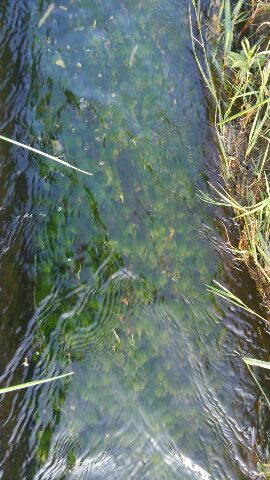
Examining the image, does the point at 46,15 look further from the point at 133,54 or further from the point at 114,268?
the point at 114,268

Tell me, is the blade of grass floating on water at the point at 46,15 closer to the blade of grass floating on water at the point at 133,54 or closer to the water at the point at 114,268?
the water at the point at 114,268

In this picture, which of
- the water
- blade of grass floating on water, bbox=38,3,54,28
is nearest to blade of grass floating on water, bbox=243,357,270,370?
the water

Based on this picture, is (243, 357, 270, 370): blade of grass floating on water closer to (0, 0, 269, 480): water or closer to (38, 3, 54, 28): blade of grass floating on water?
(0, 0, 269, 480): water

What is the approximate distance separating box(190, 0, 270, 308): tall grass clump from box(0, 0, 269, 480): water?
8cm

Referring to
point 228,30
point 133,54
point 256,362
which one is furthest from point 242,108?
point 256,362

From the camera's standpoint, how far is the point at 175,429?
2184 millimetres

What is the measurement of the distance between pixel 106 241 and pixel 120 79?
2.34ft

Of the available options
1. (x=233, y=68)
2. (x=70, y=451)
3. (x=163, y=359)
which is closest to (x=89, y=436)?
(x=70, y=451)

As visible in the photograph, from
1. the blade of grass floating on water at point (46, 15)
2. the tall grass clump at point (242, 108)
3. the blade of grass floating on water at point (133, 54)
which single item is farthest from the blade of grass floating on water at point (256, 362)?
the blade of grass floating on water at point (46, 15)

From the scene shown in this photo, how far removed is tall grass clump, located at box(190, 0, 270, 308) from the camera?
2.46m

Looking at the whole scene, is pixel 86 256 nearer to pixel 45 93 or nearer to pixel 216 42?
pixel 45 93

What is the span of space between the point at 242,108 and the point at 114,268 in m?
1.01

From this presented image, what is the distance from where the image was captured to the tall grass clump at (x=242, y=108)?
8.07 ft

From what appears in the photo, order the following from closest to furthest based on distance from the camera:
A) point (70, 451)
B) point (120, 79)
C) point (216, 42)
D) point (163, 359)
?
point (70, 451) → point (163, 359) → point (120, 79) → point (216, 42)
